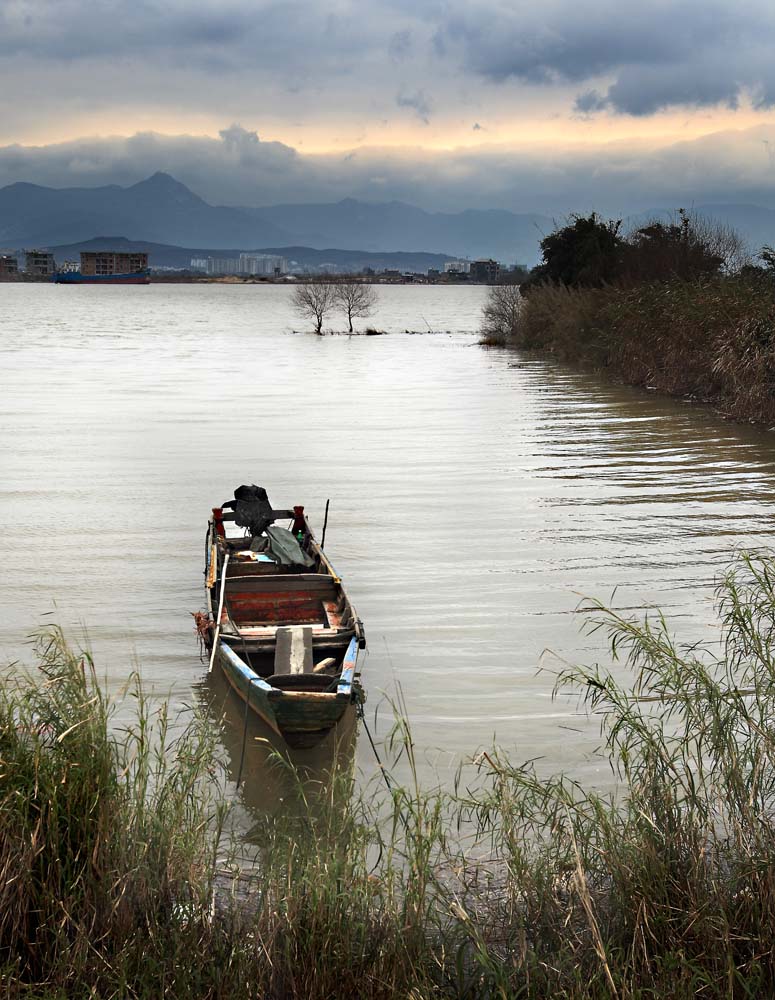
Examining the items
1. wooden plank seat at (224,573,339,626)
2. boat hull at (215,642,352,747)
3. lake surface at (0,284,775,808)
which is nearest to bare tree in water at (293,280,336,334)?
lake surface at (0,284,775,808)

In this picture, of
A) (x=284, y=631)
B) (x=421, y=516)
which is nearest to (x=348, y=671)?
(x=284, y=631)

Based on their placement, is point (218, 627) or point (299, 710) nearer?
point (299, 710)

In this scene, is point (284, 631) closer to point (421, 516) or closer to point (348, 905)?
point (348, 905)

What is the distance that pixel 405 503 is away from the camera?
17922 mm

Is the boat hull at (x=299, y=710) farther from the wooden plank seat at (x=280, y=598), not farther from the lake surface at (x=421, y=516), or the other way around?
the wooden plank seat at (x=280, y=598)

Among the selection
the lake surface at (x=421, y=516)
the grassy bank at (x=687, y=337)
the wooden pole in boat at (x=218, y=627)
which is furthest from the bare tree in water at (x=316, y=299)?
the wooden pole in boat at (x=218, y=627)

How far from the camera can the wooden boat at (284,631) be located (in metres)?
8.18

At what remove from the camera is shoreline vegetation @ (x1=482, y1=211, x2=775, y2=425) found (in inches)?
1049

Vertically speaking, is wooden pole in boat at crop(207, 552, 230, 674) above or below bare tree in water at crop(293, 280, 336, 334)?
below

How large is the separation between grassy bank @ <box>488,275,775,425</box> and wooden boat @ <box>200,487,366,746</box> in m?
15.9

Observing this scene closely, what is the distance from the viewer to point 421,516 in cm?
1691

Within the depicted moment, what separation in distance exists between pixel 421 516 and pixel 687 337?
1589 centimetres

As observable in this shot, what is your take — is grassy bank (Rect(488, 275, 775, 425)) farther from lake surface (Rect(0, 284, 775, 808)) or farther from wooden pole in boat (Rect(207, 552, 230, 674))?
wooden pole in boat (Rect(207, 552, 230, 674))

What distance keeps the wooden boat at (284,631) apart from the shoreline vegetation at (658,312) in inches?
634
